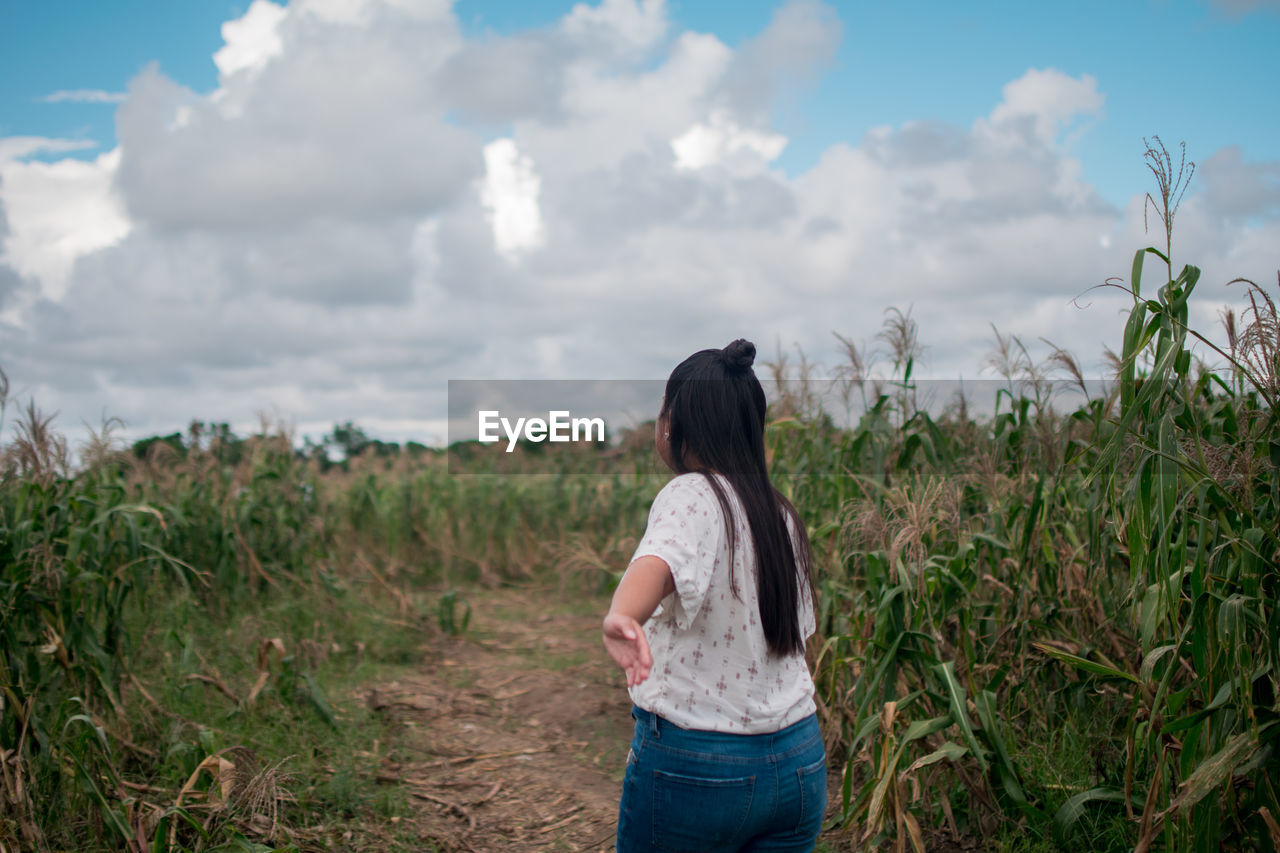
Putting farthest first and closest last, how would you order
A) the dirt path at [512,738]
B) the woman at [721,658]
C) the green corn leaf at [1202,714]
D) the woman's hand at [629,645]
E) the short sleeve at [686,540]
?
the dirt path at [512,738]
the green corn leaf at [1202,714]
the woman at [721,658]
the short sleeve at [686,540]
the woman's hand at [629,645]

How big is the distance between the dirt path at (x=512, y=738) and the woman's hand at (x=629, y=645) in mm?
2727

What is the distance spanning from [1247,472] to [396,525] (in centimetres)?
863

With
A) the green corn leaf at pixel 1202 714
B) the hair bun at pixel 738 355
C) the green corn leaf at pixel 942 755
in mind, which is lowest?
the green corn leaf at pixel 942 755

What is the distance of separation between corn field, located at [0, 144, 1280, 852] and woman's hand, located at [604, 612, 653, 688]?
60.1 inches

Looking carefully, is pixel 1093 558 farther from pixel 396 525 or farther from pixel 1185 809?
pixel 396 525

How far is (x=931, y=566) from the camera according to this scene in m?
3.30

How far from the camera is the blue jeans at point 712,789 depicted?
6.10ft

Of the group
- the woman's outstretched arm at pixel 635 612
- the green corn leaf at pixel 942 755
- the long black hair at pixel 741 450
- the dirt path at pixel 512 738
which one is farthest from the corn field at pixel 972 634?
the woman's outstretched arm at pixel 635 612

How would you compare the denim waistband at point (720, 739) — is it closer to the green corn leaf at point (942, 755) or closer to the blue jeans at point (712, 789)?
the blue jeans at point (712, 789)

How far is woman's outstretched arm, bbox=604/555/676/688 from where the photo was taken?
1.56 meters

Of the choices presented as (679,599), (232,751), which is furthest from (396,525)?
(679,599)

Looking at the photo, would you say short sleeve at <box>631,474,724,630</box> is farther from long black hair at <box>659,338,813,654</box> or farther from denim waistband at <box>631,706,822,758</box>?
denim waistband at <box>631,706,822,758</box>

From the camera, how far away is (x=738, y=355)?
2.02 metres

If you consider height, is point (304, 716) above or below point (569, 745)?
above
